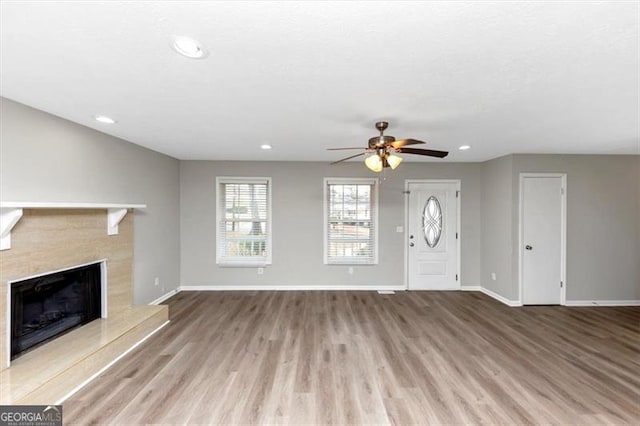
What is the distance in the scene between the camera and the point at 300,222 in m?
4.99

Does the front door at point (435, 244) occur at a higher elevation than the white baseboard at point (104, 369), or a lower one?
higher

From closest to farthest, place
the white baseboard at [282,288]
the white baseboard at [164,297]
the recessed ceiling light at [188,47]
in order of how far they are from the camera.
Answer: the recessed ceiling light at [188,47] < the white baseboard at [164,297] < the white baseboard at [282,288]

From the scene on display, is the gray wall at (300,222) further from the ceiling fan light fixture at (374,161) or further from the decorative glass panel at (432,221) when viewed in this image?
the ceiling fan light fixture at (374,161)

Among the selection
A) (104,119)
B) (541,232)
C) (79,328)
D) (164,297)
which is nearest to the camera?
(104,119)

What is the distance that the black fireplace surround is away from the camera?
2.27 metres

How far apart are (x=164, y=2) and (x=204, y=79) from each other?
0.69 metres

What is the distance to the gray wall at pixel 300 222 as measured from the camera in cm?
497

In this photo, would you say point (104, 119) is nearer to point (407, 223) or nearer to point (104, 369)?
point (104, 369)

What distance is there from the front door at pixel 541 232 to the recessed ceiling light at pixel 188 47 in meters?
4.85

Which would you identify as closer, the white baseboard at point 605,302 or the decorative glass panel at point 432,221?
the white baseboard at point 605,302

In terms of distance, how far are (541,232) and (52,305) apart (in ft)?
21.5

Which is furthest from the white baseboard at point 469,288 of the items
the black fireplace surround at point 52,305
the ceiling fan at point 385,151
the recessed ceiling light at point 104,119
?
the recessed ceiling light at point 104,119

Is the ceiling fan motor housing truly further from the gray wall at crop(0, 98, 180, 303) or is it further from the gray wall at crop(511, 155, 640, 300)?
the gray wall at crop(0, 98, 180, 303)

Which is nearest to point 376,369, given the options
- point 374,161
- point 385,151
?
point 374,161
